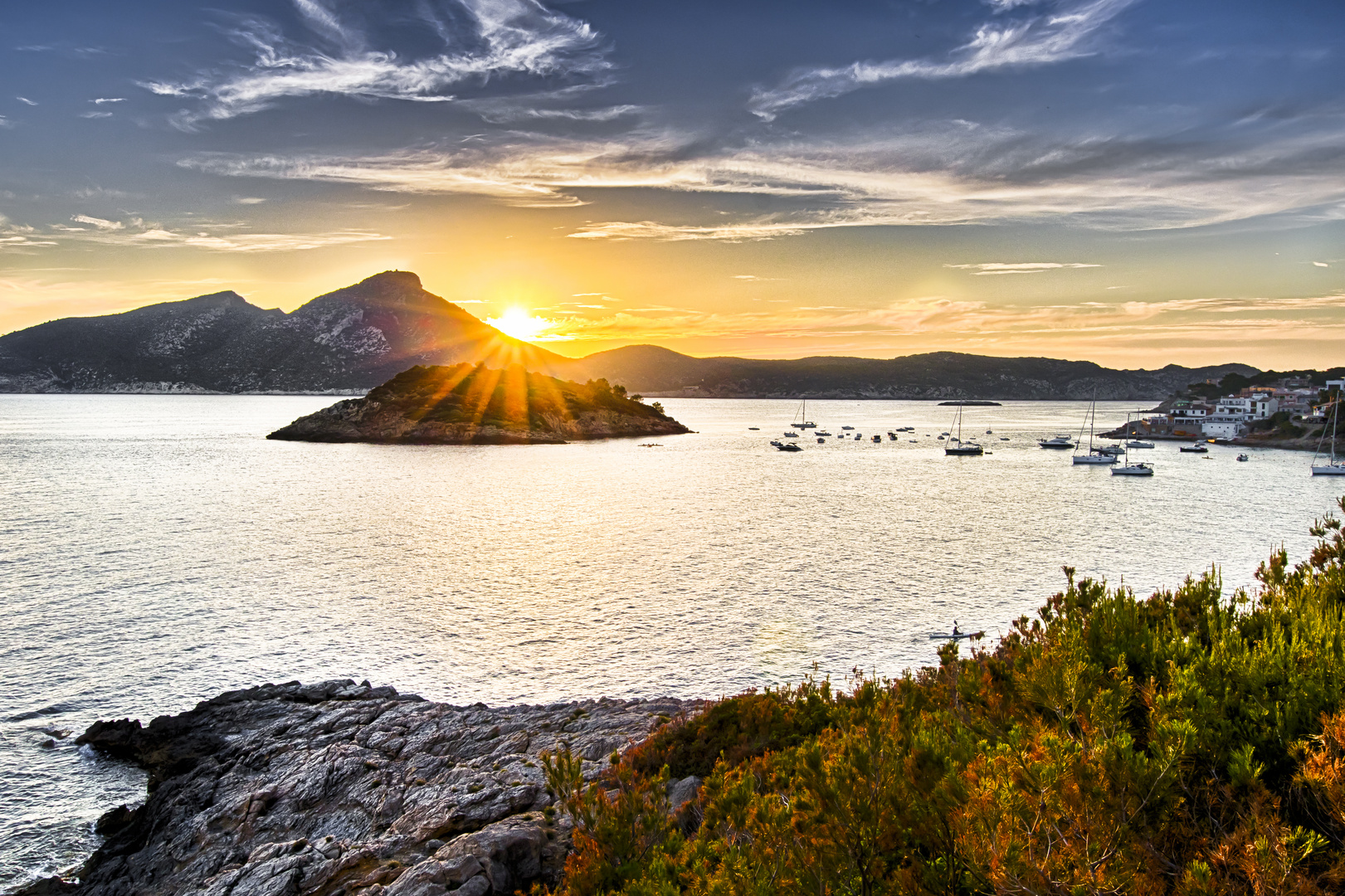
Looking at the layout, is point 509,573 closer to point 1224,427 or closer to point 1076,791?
point 1076,791

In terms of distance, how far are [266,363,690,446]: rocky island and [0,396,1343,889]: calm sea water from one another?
4872cm

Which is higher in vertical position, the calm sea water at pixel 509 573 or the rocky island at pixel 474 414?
the rocky island at pixel 474 414

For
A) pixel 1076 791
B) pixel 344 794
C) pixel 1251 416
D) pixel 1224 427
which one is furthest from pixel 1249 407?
pixel 1076 791

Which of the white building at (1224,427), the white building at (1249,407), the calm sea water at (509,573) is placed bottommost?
the calm sea water at (509,573)

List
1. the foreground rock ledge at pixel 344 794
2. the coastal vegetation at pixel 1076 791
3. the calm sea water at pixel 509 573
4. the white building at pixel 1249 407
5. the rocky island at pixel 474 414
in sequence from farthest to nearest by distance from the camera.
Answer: the white building at pixel 1249 407 < the rocky island at pixel 474 414 < the calm sea water at pixel 509 573 < the foreground rock ledge at pixel 344 794 < the coastal vegetation at pixel 1076 791

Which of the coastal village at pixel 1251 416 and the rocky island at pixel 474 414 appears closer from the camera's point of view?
the coastal village at pixel 1251 416

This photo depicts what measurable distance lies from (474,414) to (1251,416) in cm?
16582

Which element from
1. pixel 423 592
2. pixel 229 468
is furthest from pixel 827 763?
pixel 229 468

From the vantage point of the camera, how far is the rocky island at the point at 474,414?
146m

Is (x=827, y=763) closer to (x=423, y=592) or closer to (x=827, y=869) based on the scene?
(x=827, y=869)

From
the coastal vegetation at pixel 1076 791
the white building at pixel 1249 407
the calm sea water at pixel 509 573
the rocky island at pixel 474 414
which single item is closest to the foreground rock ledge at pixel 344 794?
the calm sea water at pixel 509 573

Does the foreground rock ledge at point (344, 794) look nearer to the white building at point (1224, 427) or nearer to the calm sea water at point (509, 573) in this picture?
the calm sea water at point (509, 573)

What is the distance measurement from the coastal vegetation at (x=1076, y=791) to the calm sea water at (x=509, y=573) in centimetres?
1825

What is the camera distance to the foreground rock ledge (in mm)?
12609
